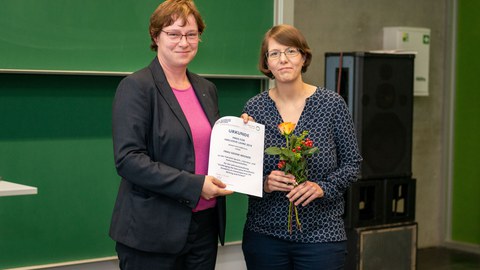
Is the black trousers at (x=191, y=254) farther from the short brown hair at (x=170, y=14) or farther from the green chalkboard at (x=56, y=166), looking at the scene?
the green chalkboard at (x=56, y=166)

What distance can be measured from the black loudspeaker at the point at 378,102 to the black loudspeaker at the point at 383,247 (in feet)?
1.13

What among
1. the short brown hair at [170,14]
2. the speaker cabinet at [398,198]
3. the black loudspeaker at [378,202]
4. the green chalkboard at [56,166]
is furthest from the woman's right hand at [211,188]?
the speaker cabinet at [398,198]

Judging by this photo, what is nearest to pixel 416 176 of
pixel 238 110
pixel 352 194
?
pixel 352 194

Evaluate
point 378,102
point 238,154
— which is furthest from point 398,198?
point 238,154

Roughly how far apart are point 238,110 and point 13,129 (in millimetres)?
1353

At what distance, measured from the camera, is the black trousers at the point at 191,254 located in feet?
8.01

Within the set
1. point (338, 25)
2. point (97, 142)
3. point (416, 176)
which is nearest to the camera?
point (97, 142)

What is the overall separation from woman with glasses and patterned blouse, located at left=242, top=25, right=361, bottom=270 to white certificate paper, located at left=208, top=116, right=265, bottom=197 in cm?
7

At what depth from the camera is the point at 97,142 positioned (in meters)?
3.83

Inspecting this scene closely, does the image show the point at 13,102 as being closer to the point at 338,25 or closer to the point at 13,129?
the point at 13,129

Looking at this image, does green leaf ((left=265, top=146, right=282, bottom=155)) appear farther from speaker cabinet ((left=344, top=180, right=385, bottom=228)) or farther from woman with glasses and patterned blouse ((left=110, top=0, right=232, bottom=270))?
speaker cabinet ((left=344, top=180, right=385, bottom=228))

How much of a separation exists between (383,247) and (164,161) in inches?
101

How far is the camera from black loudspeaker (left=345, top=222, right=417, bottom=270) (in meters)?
4.50

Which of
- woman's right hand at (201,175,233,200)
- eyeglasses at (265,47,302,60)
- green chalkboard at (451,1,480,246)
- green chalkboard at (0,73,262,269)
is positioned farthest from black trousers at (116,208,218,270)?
green chalkboard at (451,1,480,246)
